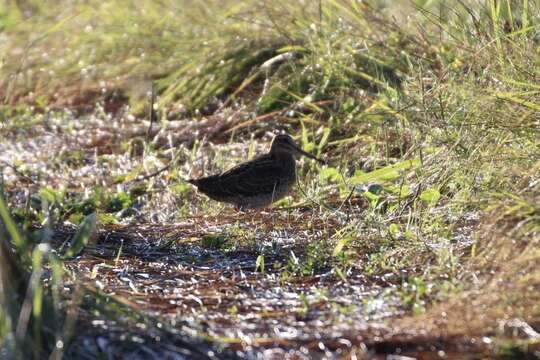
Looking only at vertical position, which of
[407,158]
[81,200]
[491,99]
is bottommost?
[81,200]

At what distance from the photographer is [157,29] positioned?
9422 mm

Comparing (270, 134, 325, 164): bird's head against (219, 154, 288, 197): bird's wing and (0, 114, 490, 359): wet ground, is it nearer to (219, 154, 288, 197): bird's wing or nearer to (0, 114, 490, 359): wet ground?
(219, 154, 288, 197): bird's wing

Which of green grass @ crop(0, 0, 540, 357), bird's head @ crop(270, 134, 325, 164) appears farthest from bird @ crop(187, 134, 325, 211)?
green grass @ crop(0, 0, 540, 357)

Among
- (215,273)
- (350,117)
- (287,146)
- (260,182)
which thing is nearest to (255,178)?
(260,182)

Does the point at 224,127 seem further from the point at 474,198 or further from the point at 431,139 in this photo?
the point at 474,198

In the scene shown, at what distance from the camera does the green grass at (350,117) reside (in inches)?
171

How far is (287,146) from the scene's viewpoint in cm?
684

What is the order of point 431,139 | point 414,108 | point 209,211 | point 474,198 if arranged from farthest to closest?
point 209,211 → point 414,108 → point 431,139 → point 474,198

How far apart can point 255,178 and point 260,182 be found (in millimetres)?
86

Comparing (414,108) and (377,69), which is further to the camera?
(377,69)

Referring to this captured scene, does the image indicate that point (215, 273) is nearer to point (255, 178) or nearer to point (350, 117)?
point (255, 178)

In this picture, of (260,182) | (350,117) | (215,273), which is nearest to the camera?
(215,273)

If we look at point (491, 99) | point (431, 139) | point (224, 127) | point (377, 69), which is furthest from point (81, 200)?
point (491, 99)

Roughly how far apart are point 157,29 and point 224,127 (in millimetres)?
1619
